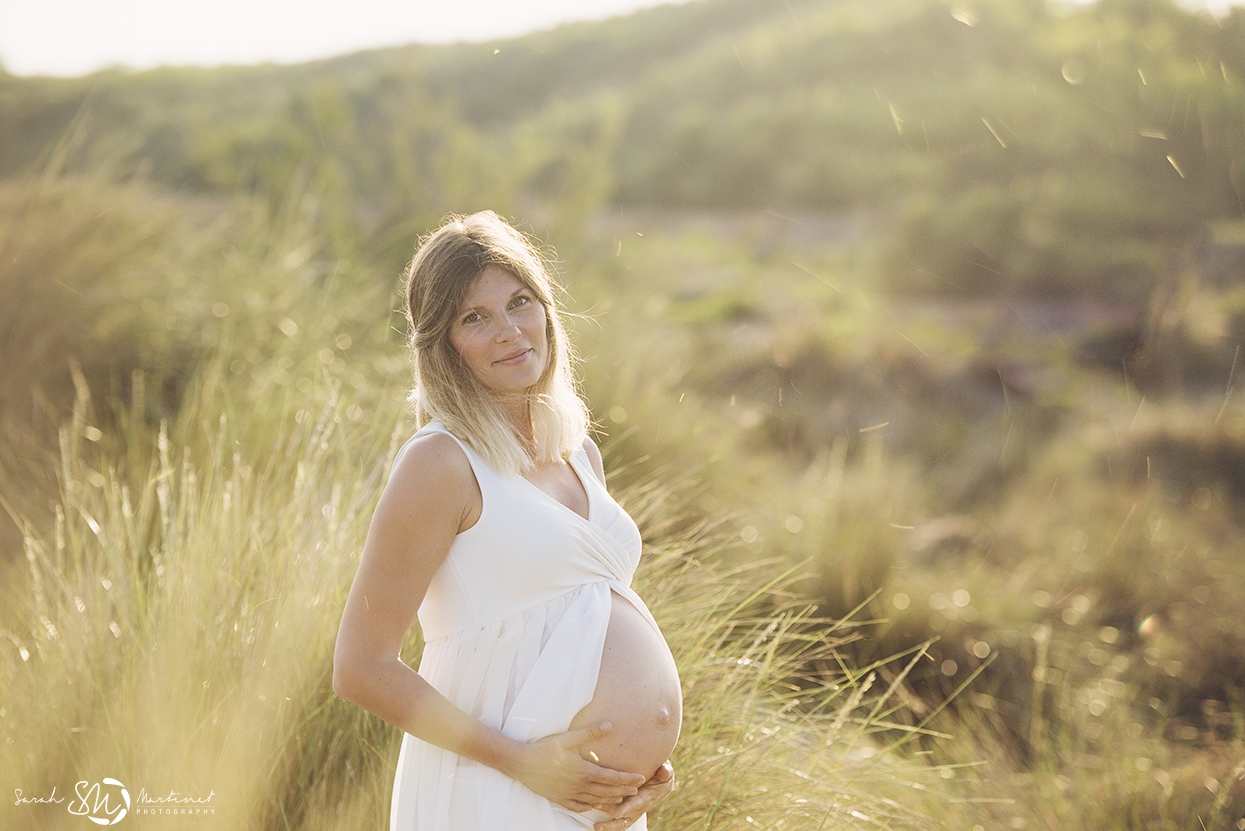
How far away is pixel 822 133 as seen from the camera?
131ft

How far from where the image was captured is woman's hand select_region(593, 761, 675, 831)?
194cm

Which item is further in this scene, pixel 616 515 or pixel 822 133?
pixel 822 133

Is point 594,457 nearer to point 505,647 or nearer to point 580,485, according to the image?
point 580,485

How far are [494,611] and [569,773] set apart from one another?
1.19 ft

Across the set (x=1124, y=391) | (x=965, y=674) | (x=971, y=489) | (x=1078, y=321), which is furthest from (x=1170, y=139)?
(x=965, y=674)

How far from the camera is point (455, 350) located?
2152 millimetres

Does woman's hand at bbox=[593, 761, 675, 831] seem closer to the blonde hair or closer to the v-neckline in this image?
the v-neckline

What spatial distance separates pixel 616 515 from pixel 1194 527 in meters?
7.90

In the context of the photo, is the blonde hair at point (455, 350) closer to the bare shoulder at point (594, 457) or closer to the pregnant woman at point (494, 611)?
the pregnant woman at point (494, 611)

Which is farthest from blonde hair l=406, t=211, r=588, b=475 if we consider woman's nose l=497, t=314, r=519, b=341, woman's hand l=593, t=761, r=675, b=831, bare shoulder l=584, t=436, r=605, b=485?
woman's hand l=593, t=761, r=675, b=831

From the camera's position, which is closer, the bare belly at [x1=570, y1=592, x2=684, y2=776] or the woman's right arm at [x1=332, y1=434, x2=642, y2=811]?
the woman's right arm at [x1=332, y1=434, x2=642, y2=811]

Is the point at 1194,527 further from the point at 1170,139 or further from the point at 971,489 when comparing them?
the point at 1170,139

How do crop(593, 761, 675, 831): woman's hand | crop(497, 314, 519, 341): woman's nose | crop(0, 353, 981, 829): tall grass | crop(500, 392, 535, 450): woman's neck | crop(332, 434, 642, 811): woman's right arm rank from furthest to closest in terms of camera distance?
1. crop(0, 353, 981, 829): tall grass
2. crop(500, 392, 535, 450): woman's neck
3. crop(497, 314, 519, 341): woman's nose
4. crop(593, 761, 675, 831): woman's hand
5. crop(332, 434, 642, 811): woman's right arm

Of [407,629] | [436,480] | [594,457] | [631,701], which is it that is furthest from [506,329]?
[631,701]
